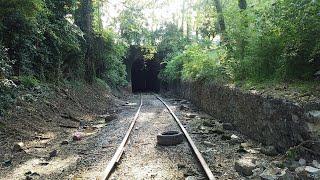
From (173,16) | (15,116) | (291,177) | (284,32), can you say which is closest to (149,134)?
(15,116)

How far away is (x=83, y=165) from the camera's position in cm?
725

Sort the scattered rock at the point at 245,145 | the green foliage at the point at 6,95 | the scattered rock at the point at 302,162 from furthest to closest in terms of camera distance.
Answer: the green foliage at the point at 6,95, the scattered rock at the point at 245,145, the scattered rock at the point at 302,162

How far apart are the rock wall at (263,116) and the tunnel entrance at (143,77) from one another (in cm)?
3395

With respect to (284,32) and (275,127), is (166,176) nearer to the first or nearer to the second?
(275,127)

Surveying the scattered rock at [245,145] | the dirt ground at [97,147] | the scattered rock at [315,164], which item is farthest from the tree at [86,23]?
the scattered rock at [315,164]

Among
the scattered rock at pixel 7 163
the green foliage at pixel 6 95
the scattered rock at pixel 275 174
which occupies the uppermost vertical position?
the green foliage at pixel 6 95

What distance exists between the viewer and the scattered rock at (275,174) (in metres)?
5.41

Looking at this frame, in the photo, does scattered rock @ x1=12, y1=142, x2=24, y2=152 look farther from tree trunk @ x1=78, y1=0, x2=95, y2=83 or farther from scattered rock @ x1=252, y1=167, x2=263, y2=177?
tree trunk @ x1=78, y1=0, x2=95, y2=83

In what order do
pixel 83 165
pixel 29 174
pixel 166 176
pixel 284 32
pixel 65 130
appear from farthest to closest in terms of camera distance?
pixel 65 130
pixel 284 32
pixel 83 165
pixel 29 174
pixel 166 176

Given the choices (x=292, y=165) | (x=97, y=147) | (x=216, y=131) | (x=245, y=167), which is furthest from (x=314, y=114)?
(x=97, y=147)

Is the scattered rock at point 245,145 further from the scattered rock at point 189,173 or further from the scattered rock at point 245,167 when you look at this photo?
the scattered rock at point 189,173

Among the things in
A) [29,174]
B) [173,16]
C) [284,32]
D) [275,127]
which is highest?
[173,16]

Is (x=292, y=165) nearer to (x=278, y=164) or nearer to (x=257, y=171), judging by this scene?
(x=278, y=164)

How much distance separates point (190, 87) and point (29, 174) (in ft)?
51.8
